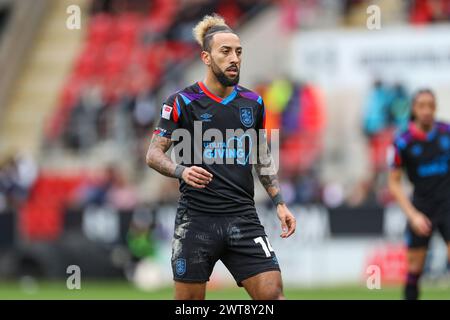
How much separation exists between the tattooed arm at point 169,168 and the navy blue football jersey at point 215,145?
0.07 meters

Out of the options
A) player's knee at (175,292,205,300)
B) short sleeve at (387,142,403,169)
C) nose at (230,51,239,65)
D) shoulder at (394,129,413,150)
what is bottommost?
player's knee at (175,292,205,300)

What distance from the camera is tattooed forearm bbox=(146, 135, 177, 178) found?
7680mm

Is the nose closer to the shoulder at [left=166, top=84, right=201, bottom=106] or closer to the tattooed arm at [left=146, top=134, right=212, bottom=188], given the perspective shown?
the shoulder at [left=166, top=84, right=201, bottom=106]

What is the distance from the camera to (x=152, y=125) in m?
23.5

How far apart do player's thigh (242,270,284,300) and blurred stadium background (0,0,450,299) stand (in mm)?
7671

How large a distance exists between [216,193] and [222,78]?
0.78 metres

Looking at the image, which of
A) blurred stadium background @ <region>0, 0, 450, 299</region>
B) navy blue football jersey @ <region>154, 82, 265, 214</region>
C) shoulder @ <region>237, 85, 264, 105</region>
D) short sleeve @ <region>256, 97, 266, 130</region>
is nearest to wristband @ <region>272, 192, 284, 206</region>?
navy blue football jersey @ <region>154, 82, 265, 214</region>

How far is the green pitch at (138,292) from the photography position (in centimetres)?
1541

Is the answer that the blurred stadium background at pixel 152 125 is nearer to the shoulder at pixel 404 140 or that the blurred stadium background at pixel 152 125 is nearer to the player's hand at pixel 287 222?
the shoulder at pixel 404 140

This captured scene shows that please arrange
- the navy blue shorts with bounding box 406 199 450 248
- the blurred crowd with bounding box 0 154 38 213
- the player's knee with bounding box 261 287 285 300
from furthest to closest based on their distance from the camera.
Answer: the blurred crowd with bounding box 0 154 38 213 → the navy blue shorts with bounding box 406 199 450 248 → the player's knee with bounding box 261 287 285 300

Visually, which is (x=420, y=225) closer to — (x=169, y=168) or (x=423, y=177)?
(x=423, y=177)

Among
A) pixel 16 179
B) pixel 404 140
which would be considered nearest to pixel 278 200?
pixel 404 140

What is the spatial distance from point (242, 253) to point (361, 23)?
1658cm

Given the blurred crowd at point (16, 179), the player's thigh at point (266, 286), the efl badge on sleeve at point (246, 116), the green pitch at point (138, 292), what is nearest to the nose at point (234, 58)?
the efl badge on sleeve at point (246, 116)
